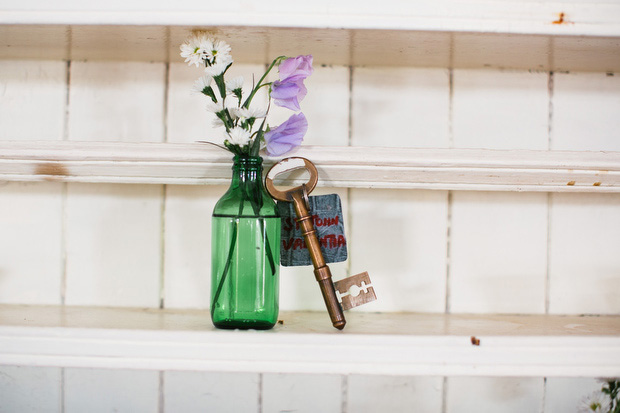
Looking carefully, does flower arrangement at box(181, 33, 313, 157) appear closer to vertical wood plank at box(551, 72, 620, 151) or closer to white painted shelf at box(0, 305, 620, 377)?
white painted shelf at box(0, 305, 620, 377)

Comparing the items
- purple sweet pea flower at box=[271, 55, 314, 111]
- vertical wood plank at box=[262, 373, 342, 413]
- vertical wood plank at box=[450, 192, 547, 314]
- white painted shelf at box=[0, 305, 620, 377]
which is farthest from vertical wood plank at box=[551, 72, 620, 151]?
vertical wood plank at box=[262, 373, 342, 413]

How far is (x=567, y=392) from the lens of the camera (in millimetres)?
915

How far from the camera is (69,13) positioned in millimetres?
662

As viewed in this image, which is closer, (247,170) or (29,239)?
(247,170)

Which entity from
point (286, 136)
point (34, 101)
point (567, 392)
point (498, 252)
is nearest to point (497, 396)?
point (567, 392)

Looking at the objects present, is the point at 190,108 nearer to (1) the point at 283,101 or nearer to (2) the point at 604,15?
(1) the point at 283,101

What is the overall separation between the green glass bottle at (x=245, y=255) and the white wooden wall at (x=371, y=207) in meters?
0.20

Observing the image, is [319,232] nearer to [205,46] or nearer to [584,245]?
[205,46]

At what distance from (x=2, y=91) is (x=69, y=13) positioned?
0.33 metres

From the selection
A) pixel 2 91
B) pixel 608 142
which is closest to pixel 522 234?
pixel 608 142

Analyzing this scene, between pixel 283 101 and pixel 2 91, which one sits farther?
pixel 2 91

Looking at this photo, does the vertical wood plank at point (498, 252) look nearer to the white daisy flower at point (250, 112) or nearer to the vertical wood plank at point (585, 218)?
the vertical wood plank at point (585, 218)

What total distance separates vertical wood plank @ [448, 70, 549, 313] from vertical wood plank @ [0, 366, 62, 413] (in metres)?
0.72

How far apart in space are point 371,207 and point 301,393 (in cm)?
35
